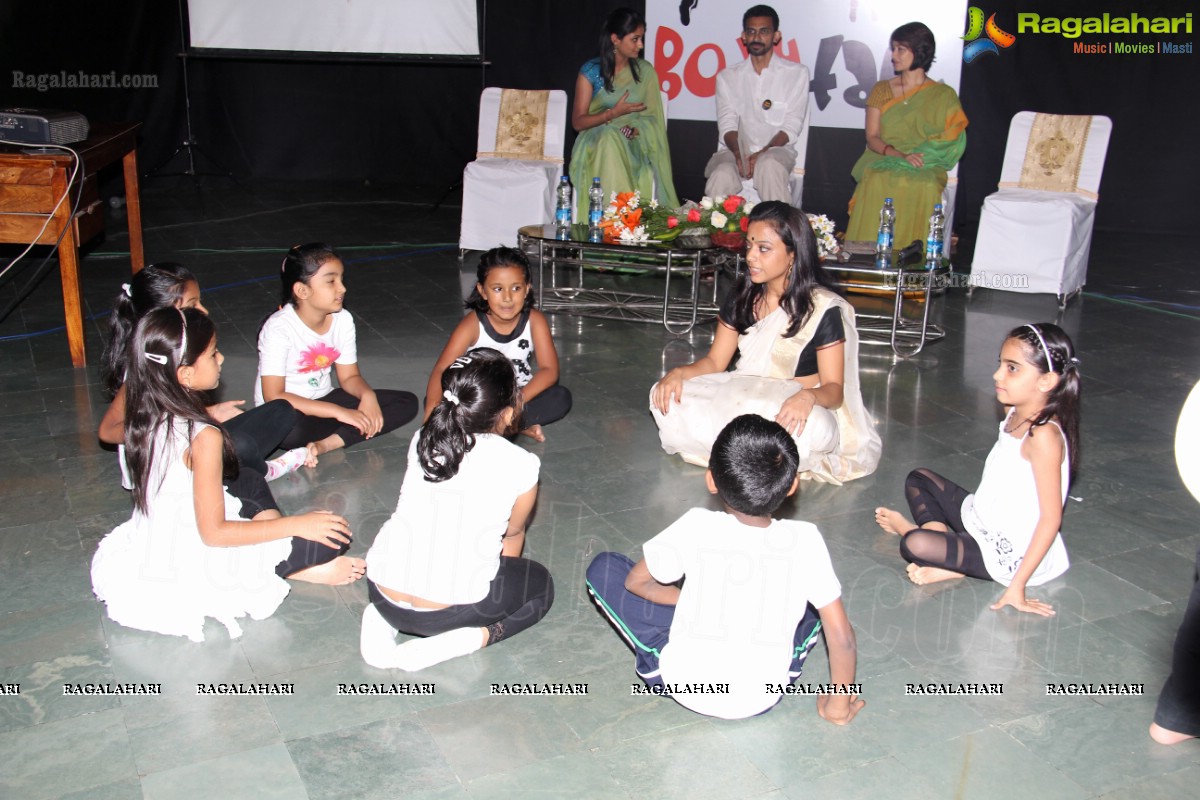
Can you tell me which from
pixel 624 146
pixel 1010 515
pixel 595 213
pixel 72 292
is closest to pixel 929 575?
pixel 1010 515

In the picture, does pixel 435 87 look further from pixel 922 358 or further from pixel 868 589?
pixel 868 589

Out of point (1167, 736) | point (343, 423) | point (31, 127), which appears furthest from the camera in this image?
point (31, 127)

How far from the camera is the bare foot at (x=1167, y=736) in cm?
237

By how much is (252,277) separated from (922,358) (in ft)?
11.8

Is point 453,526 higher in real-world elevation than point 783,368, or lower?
lower

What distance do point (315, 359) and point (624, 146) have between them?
3.43 meters

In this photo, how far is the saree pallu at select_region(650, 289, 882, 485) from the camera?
3600mm

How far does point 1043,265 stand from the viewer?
6188 mm

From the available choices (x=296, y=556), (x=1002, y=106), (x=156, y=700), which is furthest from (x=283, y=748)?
(x=1002, y=106)

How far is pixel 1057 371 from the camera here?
9.20 feet

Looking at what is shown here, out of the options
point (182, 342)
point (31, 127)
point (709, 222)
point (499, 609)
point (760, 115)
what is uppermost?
point (760, 115)

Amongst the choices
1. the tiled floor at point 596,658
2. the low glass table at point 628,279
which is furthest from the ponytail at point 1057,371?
the low glass table at point 628,279

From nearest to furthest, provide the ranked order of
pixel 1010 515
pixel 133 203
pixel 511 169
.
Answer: pixel 1010 515, pixel 133 203, pixel 511 169

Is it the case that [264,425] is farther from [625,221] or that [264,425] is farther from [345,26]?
[345,26]
